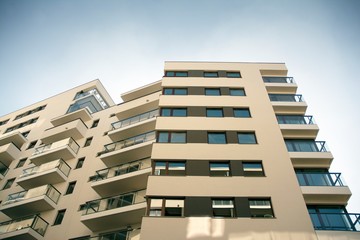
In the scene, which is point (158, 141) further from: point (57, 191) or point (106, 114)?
point (106, 114)

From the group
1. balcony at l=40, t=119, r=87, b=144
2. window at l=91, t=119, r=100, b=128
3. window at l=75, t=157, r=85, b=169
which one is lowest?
window at l=75, t=157, r=85, b=169

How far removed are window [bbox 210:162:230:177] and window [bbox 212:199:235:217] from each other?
1.91 m

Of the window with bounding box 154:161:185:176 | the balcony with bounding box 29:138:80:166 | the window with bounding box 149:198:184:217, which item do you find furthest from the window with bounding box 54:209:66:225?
the window with bounding box 149:198:184:217

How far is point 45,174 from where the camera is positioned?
2370cm

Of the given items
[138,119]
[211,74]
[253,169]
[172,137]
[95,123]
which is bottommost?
[253,169]

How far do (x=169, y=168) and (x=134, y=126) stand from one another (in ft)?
25.3

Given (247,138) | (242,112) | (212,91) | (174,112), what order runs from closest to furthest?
(247,138) < (242,112) < (174,112) < (212,91)

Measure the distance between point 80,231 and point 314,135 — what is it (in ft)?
62.7

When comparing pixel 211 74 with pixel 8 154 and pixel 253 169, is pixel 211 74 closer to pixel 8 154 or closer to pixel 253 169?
pixel 253 169

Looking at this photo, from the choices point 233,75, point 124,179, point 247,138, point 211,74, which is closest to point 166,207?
point 124,179

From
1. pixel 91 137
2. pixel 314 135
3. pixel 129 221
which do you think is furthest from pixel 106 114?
pixel 314 135

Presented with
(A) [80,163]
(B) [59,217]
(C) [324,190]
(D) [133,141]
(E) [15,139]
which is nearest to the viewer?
(C) [324,190]

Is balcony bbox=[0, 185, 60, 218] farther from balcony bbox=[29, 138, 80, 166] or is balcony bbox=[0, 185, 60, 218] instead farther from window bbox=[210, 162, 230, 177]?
window bbox=[210, 162, 230, 177]

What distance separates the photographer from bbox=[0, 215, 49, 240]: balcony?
19.5 m
